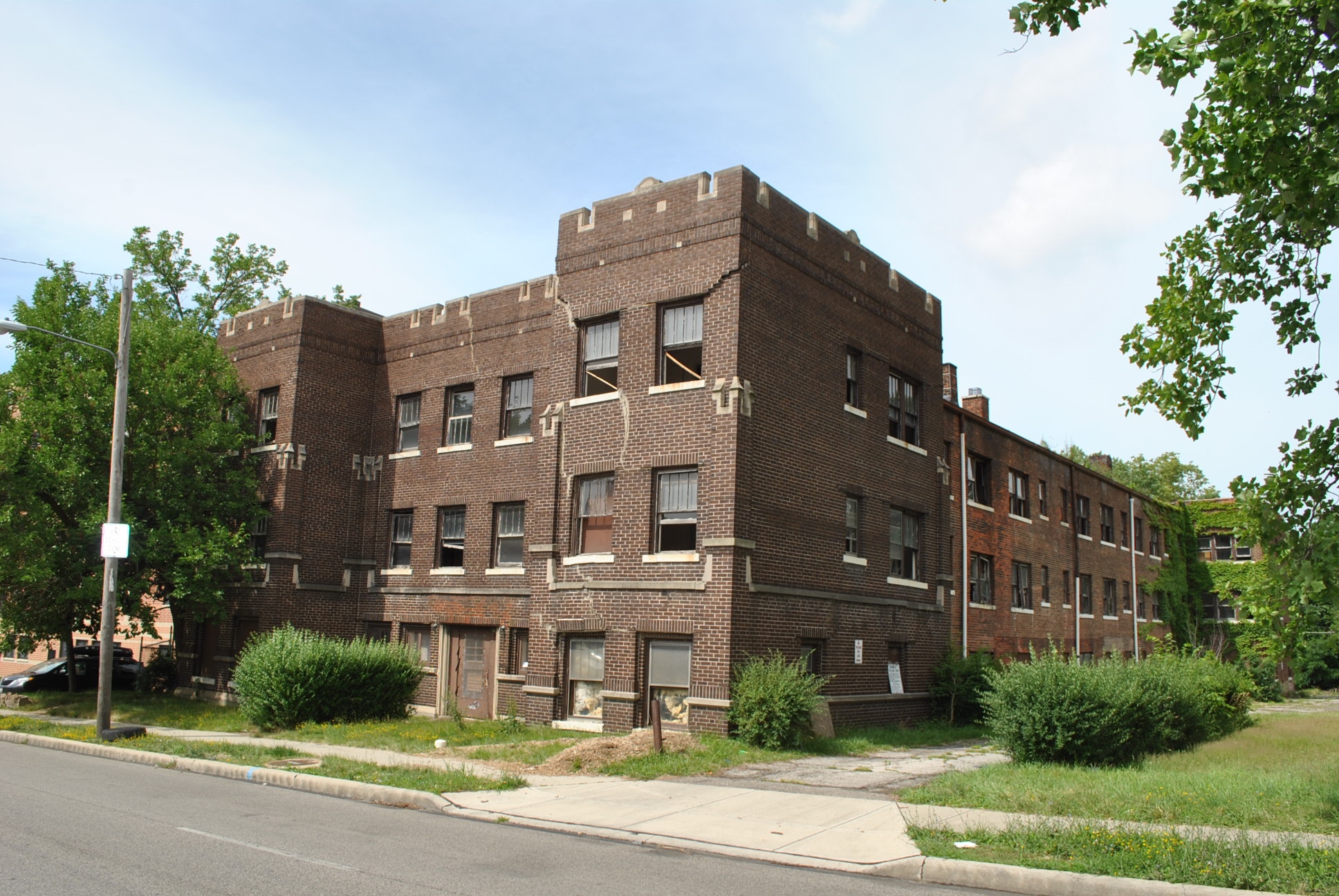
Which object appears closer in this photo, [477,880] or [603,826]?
[477,880]

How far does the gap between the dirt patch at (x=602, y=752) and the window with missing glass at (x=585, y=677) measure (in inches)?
120

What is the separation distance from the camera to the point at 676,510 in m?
19.3

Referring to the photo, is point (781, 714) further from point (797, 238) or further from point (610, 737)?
point (797, 238)

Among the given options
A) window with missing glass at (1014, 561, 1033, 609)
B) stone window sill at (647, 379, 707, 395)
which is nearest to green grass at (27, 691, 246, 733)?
stone window sill at (647, 379, 707, 395)

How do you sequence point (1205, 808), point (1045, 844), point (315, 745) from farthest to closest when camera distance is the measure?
point (315, 745)
point (1205, 808)
point (1045, 844)

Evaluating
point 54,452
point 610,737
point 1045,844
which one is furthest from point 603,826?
point 54,452

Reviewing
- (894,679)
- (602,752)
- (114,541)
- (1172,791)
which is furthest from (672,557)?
(114,541)

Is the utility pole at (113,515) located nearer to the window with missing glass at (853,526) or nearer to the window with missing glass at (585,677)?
the window with missing glass at (585,677)

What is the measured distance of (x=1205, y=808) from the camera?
10.6 metres

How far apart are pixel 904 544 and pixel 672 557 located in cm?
751

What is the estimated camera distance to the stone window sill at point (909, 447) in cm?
2375

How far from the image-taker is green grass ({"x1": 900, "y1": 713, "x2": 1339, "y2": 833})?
1035 centimetres

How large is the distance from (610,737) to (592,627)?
128 inches

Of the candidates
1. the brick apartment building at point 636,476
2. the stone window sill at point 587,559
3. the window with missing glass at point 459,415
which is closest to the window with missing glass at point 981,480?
the brick apartment building at point 636,476
